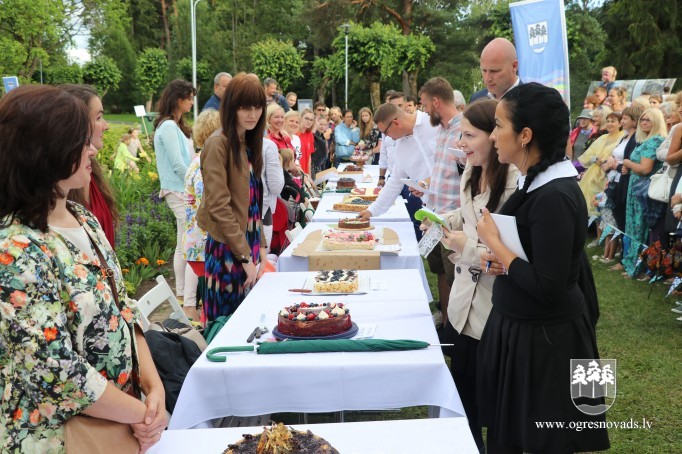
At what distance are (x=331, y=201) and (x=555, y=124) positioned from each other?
514cm

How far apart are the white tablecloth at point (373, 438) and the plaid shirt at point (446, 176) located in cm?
273

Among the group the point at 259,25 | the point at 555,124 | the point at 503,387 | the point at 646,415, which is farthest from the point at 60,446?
the point at 259,25

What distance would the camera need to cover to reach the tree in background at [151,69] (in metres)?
44.9

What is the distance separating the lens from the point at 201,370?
2.63 m

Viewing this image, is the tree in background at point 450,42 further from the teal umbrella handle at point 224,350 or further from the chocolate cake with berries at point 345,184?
the teal umbrella handle at point 224,350

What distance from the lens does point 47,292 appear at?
5.16 feet

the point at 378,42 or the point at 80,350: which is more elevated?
the point at 378,42

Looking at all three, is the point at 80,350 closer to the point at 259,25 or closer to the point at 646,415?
the point at 646,415

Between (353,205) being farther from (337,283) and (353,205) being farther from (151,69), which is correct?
(151,69)

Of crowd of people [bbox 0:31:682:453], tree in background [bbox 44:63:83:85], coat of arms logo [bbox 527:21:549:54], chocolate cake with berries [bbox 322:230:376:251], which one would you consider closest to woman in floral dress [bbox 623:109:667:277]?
coat of arms logo [bbox 527:21:549:54]

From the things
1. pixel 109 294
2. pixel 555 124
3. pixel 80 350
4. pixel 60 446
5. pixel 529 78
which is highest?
pixel 529 78

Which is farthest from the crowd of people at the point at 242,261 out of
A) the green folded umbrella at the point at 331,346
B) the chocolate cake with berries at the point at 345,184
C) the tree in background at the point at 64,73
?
the tree in background at the point at 64,73

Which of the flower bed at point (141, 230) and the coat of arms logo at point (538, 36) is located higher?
the coat of arms logo at point (538, 36)

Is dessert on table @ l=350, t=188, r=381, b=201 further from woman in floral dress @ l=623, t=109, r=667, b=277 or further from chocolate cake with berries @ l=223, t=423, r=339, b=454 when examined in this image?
chocolate cake with berries @ l=223, t=423, r=339, b=454
